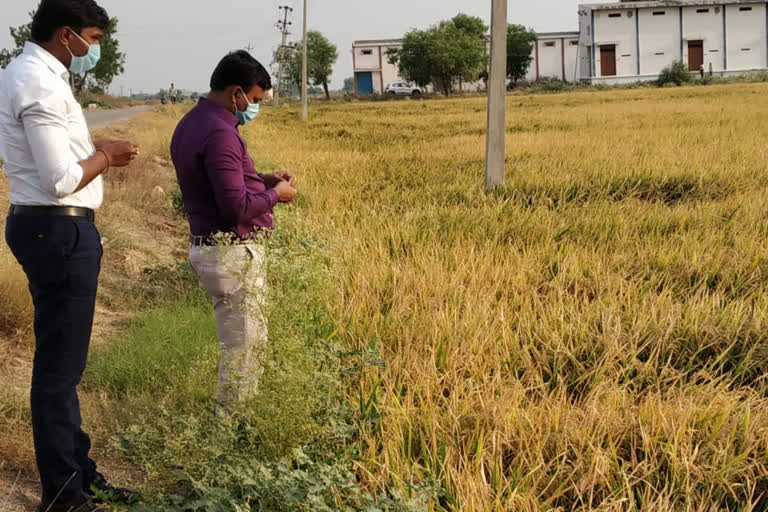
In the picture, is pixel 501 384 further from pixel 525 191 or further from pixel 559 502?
pixel 525 191

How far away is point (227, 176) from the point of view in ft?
9.91

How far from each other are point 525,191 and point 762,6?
52987 mm

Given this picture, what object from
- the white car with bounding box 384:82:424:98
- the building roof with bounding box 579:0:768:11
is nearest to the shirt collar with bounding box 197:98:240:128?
the building roof with bounding box 579:0:768:11

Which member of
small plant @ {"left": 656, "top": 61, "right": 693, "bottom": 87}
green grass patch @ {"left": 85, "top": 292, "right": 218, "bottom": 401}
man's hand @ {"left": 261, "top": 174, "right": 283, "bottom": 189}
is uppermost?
small plant @ {"left": 656, "top": 61, "right": 693, "bottom": 87}

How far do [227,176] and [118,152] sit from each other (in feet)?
1.28

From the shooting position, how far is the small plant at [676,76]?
48031 millimetres

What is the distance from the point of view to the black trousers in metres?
2.73

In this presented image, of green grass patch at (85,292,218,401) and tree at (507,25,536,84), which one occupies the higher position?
tree at (507,25,536,84)

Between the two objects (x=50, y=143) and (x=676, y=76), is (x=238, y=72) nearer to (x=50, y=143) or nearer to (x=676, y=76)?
(x=50, y=143)

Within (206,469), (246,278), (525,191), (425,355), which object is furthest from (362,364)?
(525,191)

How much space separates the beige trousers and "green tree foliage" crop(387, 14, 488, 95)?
2451 inches

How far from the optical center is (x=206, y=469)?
266 cm

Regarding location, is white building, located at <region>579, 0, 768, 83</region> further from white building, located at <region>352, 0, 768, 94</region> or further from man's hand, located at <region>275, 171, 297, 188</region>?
man's hand, located at <region>275, 171, 297, 188</region>

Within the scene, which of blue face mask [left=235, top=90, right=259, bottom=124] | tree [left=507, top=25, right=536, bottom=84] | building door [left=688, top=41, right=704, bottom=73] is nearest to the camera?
blue face mask [left=235, top=90, right=259, bottom=124]
